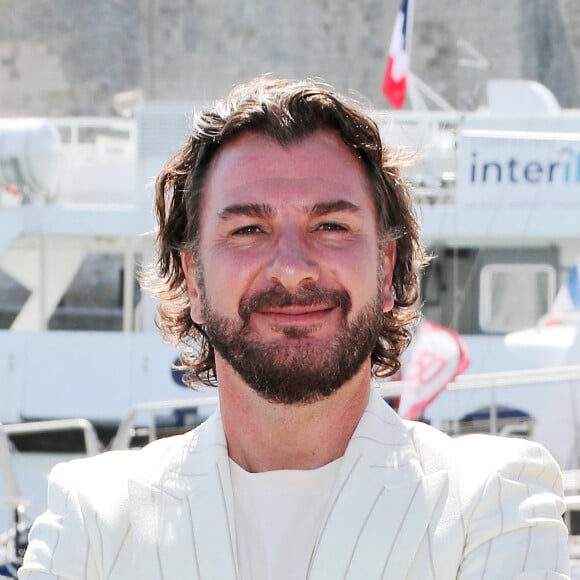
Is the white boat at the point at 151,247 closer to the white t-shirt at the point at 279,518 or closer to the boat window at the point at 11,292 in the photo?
the boat window at the point at 11,292

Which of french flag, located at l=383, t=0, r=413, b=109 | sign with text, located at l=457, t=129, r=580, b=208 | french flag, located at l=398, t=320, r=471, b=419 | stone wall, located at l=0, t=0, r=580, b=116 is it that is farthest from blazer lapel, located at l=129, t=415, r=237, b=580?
stone wall, located at l=0, t=0, r=580, b=116

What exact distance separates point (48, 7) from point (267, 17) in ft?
12.5

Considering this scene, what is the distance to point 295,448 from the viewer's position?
1.12 m

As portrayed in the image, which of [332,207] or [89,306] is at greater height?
[332,207]

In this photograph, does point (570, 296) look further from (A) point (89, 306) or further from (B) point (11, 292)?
(B) point (11, 292)

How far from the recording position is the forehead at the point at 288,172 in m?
1.12

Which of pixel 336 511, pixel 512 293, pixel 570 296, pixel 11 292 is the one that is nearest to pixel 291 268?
pixel 336 511

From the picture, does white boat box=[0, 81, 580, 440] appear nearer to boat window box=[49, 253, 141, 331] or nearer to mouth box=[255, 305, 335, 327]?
boat window box=[49, 253, 141, 331]

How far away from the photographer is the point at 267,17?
17859 millimetres

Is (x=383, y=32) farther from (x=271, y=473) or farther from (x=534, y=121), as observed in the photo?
(x=271, y=473)

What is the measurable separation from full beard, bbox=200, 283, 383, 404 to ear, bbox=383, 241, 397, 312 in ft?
0.35

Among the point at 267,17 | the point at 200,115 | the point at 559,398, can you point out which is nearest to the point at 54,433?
the point at 559,398

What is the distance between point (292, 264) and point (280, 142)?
0.49 ft

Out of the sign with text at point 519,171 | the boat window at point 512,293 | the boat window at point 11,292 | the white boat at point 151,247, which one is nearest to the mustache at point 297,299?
the white boat at point 151,247
